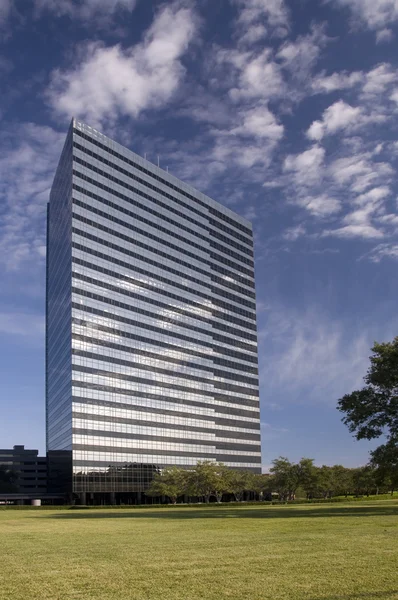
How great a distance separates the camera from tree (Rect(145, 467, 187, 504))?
11651cm

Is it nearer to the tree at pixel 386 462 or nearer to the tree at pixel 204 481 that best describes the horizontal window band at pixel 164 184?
the tree at pixel 204 481

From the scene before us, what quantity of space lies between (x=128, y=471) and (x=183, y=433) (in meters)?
23.7

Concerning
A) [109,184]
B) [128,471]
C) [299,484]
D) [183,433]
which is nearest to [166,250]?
[109,184]

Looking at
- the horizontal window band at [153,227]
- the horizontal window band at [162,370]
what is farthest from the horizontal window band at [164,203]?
the horizontal window band at [162,370]

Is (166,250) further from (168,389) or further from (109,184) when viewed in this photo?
(168,389)

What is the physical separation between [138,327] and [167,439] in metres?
30.8

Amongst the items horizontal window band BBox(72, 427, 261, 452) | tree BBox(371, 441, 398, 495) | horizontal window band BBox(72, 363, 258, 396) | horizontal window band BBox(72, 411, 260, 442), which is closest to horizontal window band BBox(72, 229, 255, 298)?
horizontal window band BBox(72, 363, 258, 396)

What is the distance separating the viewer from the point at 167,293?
509 ft

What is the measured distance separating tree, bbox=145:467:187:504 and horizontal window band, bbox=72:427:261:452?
14733 mm

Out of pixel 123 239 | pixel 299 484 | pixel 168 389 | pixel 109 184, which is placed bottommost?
pixel 299 484

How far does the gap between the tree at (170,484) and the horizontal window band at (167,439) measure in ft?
48.3

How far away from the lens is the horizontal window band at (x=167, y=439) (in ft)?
413

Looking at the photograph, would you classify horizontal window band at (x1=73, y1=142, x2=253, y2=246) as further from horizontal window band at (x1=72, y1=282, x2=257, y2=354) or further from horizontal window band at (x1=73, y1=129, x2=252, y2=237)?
horizontal window band at (x1=72, y1=282, x2=257, y2=354)

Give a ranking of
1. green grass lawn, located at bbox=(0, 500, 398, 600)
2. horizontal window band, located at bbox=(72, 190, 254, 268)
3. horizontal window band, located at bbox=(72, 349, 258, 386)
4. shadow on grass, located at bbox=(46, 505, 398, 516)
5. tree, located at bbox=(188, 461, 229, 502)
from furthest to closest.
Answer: horizontal window band, located at bbox=(72, 190, 254, 268), horizontal window band, located at bbox=(72, 349, 258, 386), tree, located at bbox=(188, 461, 229, 502), shadow on grass, located at bbox=(46, 505, 398, 516), green grass lawn, located at bbox=(0, 500, 398, 600)
